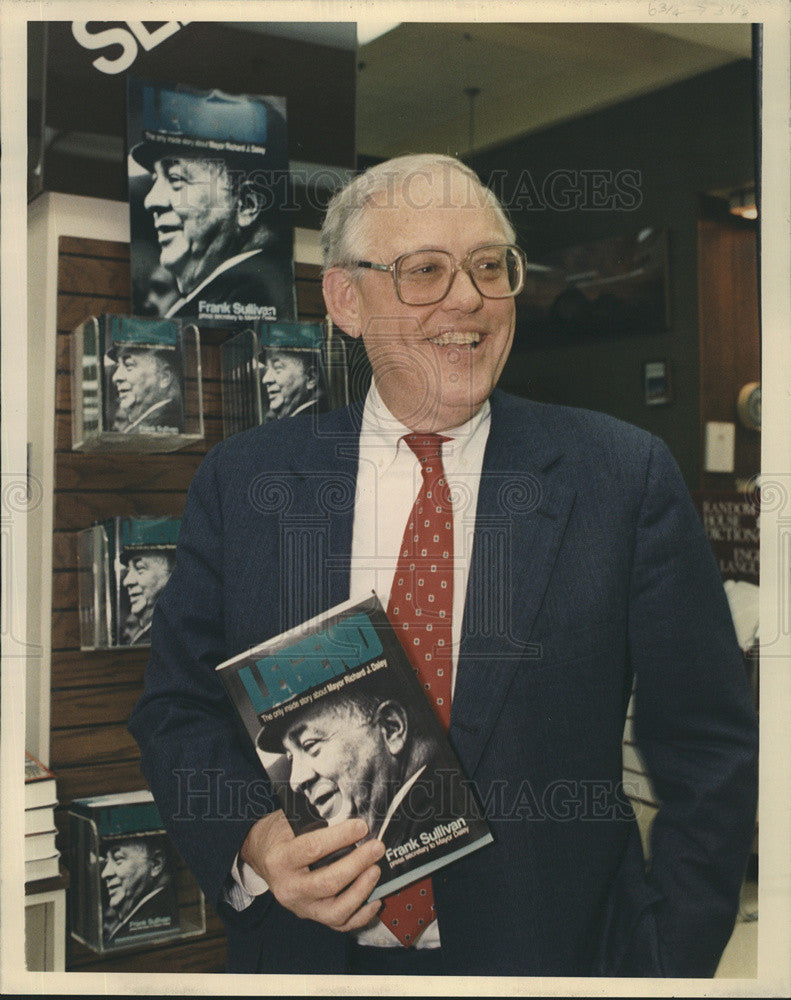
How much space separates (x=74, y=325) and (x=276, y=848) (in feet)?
4.07

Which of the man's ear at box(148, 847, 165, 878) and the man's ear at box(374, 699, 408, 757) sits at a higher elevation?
the man's ear at box(374, 699, 408, 757)

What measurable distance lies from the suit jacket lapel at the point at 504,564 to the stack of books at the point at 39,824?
88 cm

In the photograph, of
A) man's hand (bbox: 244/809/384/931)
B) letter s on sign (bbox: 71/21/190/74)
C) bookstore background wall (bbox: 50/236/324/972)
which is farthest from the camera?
bookstore background wall (bbox: 50/236/324/972)

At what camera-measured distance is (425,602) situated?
1.43 meters

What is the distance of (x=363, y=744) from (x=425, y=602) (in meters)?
0.25

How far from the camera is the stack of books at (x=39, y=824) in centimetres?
177

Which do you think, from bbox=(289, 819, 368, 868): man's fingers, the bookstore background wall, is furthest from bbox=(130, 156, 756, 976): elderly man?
the bookstore background wall

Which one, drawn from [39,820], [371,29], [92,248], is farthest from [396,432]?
[39,820]

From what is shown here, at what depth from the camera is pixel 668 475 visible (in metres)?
1.42

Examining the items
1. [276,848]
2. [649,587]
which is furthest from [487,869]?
[649,587]

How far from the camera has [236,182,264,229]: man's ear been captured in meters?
1.83

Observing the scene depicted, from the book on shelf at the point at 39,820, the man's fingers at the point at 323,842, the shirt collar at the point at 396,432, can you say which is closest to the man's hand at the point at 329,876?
the man's fingers at the point at 323,842

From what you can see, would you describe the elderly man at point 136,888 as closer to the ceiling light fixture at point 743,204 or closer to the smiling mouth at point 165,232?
the smiling mouth at point 165,232

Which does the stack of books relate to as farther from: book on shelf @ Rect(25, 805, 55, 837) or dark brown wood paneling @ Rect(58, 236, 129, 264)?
dark brown wood paneling @ Rect(58, 236, 129, 264)
